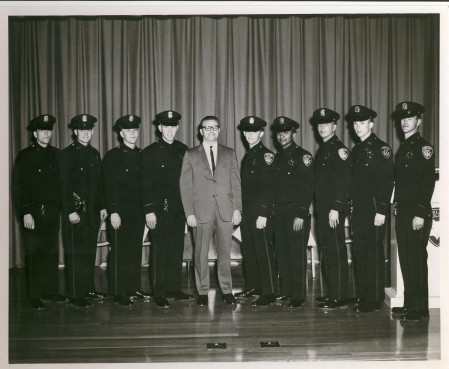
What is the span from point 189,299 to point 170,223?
0.60 meters

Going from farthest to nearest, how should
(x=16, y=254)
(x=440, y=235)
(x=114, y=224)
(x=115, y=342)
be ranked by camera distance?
(x=16, y=254)
(x=114, y=224)
(x=440, y=235)
(x=115, y=342)

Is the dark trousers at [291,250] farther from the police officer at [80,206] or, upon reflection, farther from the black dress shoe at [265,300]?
the police officer at [80,206]

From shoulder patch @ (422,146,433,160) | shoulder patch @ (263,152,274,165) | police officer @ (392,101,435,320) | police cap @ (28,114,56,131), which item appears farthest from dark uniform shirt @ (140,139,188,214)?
shoulder patch @ (422,146,433,160)

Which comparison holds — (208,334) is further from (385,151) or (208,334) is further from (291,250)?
(385,151)

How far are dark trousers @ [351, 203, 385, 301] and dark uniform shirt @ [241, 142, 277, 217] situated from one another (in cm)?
62

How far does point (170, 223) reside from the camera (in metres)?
3.93

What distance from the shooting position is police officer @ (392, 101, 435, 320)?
3.54 metres

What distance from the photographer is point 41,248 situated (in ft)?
12.6

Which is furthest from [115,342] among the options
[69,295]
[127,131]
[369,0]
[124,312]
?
→ [369,0]

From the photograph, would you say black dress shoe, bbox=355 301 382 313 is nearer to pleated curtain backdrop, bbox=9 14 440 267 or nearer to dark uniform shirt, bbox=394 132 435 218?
dark uniform shirt, bbox=394 132 435 218

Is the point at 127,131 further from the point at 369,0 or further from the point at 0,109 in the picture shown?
the point at 369,0

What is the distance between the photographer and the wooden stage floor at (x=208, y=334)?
3.19 metres

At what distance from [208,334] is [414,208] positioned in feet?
5.29

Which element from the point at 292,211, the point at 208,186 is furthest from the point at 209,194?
the point at 292,211
